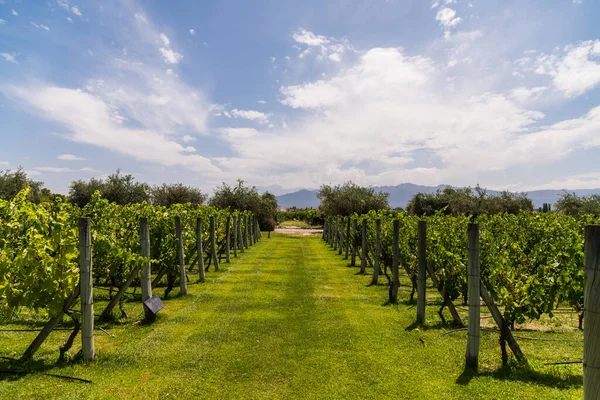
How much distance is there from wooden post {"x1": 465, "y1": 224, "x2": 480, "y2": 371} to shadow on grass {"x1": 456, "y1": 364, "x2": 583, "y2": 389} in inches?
8.3

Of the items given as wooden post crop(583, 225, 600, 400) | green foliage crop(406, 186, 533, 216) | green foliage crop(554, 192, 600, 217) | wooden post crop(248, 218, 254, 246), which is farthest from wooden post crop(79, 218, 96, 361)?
green foliage crop(406, 186, 533, 216)

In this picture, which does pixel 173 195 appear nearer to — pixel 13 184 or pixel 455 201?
pixel 13 184

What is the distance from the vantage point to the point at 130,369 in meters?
5.53

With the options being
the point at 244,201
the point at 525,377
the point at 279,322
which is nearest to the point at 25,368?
the point at 279,322

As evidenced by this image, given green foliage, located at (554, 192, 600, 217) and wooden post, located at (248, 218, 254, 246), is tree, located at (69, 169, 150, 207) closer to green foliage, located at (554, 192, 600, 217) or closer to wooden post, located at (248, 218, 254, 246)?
wooden post, located at (248, 218, 254, 246)

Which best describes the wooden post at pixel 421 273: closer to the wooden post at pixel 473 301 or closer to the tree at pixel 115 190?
the wooden post at pixel 473 301

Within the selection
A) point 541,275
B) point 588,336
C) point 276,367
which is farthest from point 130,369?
point 541,275

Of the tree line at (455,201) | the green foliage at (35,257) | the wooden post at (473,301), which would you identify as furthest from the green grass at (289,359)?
the tree line at (455,201)

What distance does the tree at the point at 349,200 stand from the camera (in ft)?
159

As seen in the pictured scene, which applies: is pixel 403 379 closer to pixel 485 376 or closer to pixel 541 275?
pixel 485 376

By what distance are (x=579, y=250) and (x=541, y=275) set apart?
0.66 meters

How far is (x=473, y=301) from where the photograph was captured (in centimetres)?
553

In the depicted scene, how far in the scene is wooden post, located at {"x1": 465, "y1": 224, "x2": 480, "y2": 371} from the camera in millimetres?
5520

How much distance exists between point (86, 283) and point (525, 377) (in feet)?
21.7
